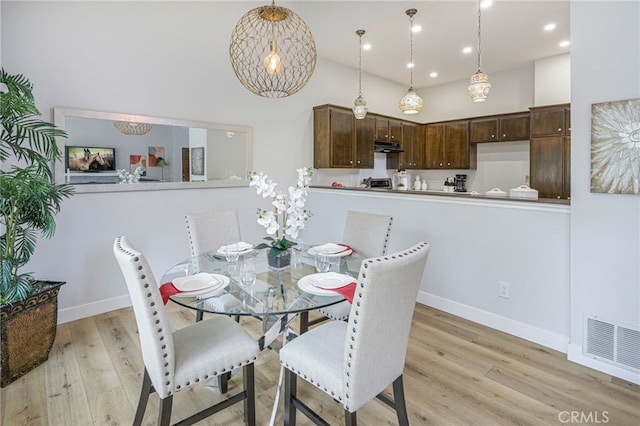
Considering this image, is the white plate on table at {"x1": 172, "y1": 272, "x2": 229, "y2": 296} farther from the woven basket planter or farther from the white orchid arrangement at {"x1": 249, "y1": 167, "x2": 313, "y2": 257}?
the woven basket planter

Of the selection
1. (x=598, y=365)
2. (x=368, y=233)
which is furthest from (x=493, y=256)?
(x=368, y=233)

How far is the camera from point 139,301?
55.0 inches

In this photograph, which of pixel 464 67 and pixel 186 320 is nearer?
pixel 186 320

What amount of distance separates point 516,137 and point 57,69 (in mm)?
6155

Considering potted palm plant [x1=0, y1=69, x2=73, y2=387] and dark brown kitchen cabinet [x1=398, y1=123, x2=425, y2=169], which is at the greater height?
dark brown kitchen cabinet [x1=398, y1=123, x2=425, y2=169]

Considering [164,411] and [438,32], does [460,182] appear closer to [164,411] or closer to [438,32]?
[438,32]

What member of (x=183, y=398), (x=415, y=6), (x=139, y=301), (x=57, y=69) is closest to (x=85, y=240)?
(x=57, y=69)

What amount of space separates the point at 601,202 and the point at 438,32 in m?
3.06

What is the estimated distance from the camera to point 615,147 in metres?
2.19

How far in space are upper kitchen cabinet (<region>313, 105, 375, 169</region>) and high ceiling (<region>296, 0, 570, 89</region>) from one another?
3.04ft

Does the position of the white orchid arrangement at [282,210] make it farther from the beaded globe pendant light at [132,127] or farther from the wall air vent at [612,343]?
the wall air vent at [612,343]

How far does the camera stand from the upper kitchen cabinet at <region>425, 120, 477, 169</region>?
6.22 m

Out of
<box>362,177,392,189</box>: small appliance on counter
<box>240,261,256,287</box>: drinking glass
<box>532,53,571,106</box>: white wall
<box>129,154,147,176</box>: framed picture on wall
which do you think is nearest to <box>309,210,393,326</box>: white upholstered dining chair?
<box>240,261,256,287</box>: drinking glass

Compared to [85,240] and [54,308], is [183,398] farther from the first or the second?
[85,240]
